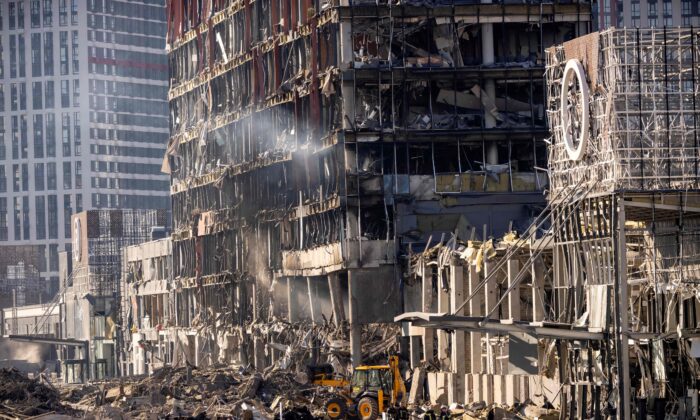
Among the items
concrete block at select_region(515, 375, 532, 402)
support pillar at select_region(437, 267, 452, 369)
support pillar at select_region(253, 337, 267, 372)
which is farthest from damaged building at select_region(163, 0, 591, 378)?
concrete block at select_region(515, 375, 532, 402)

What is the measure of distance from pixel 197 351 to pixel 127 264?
3381cm

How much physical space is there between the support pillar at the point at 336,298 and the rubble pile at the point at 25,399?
20018 millimetres

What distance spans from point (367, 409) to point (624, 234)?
43.7 feet

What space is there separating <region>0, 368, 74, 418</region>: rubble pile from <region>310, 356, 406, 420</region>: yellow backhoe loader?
11.5 metres

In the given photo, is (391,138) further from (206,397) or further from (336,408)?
(336,408)

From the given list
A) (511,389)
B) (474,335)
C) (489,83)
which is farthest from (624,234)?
(489,83)

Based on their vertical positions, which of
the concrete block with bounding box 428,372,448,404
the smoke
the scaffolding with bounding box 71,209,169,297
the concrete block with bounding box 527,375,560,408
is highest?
the scaffolding with bounding box 71,209,169,297

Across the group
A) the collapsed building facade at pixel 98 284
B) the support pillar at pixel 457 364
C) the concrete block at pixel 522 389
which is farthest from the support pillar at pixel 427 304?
the collapsed building facade at pixel 98 284

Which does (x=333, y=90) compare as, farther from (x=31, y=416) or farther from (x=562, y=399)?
(x=562, y=399)

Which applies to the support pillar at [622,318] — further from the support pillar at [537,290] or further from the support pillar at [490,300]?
the support pillar at [490,300]

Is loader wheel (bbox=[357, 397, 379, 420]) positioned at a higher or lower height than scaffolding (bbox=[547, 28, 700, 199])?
lower

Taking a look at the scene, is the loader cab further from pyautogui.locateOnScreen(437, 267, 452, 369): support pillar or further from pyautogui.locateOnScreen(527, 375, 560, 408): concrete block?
pyautogui.locateOnScreen(437, 267, 452, 369): support pillar

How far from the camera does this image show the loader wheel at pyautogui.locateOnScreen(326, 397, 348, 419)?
64.8 meters

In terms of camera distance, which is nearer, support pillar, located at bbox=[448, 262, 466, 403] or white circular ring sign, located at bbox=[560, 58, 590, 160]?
white circular ring sign, located at bbox=[560, 58, 590, 160]
